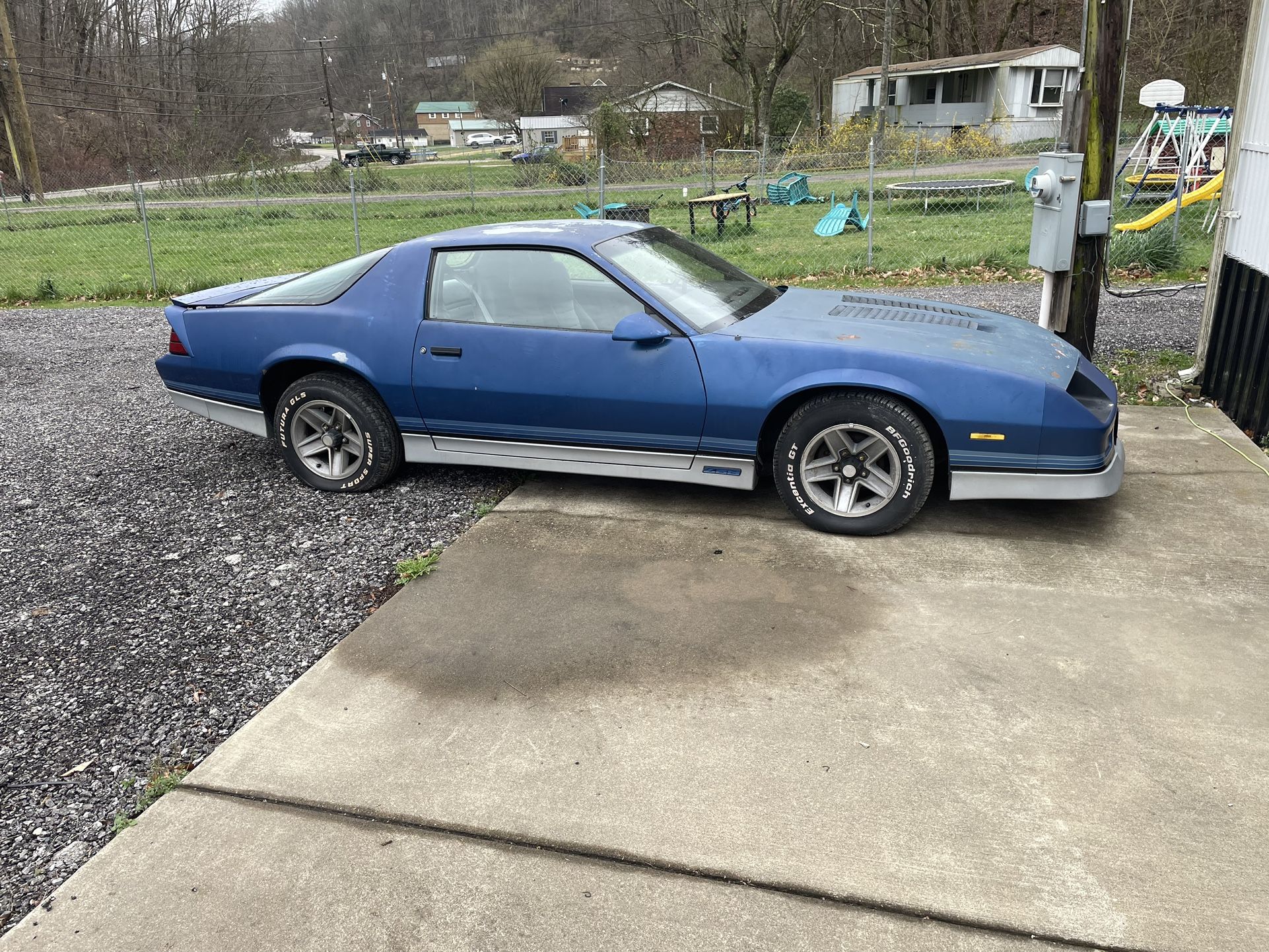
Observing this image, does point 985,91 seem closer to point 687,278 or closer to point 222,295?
point 687,278

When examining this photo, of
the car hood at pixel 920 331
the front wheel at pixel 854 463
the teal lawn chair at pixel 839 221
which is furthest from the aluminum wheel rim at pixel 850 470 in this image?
the teal lawn chair at pixel 839 221

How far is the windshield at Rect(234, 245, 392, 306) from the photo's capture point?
5.03m

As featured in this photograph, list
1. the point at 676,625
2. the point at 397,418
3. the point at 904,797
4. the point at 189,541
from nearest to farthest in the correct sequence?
the point at 904,797
the point at 676,625
the point at 189,541
the point at 397,418

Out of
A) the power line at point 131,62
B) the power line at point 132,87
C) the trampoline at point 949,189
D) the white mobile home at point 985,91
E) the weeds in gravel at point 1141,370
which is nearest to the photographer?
the weeds in gravel at point 1141,370

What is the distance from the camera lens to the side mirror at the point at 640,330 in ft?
14.2

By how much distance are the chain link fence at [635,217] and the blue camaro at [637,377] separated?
281 inches

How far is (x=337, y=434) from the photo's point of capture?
5125 mm

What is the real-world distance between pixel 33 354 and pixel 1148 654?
33.1ft

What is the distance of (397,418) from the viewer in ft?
16.3

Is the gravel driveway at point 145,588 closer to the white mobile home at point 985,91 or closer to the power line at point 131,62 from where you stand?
the white mobile home at point 985,91

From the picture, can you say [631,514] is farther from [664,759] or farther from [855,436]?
[664,759]

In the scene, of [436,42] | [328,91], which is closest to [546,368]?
[328,91]

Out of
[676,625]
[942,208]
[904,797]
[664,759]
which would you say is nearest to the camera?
[904,797]

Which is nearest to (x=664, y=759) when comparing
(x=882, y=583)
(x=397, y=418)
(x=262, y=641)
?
(x=882, y=583)
